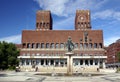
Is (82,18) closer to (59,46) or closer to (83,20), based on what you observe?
(83,20)

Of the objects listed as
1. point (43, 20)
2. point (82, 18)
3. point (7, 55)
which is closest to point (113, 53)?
point (82, 18)

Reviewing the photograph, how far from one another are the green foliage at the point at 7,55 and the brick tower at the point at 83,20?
168ft

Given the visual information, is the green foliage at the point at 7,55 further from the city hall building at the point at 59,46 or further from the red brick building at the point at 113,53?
the red brick building at the point at 113,53

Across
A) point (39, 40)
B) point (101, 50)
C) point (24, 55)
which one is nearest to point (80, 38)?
point (101, 50)

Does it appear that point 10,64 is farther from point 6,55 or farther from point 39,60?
point 39,60

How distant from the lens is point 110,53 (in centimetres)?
14450

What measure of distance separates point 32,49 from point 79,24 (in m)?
33.5

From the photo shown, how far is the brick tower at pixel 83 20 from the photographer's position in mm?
125456

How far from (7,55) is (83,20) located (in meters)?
58.8

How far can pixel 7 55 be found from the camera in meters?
81.2

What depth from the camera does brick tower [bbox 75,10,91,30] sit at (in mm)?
125456

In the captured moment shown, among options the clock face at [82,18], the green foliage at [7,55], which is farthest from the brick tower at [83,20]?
the green foliage at [7,55]

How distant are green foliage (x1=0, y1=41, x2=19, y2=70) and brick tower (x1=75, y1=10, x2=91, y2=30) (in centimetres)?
5134

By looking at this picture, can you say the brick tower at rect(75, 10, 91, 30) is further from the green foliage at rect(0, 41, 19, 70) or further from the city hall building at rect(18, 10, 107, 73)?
the green foliage at rect(0, 41, 19, 70)
